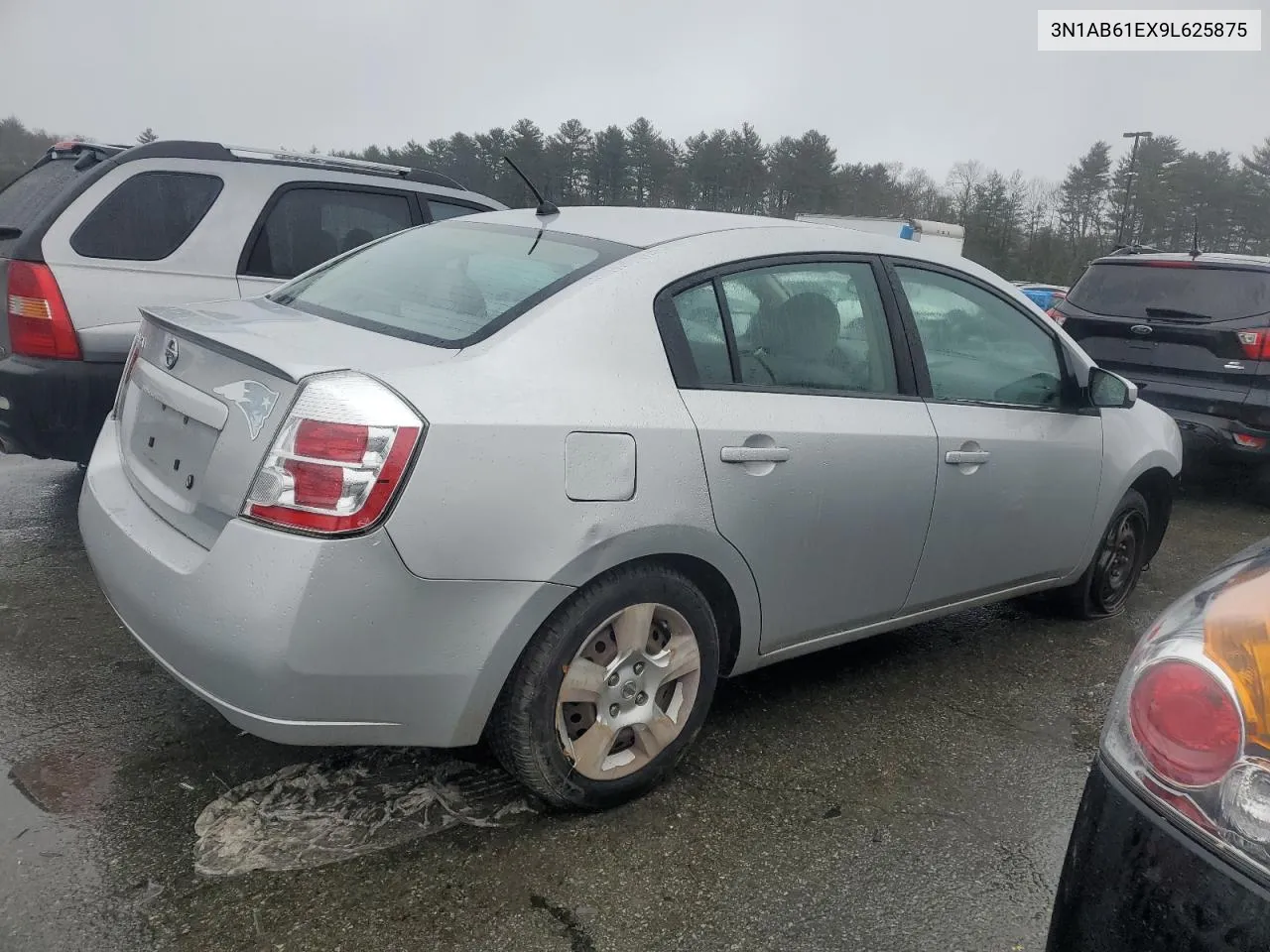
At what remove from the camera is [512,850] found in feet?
8.10

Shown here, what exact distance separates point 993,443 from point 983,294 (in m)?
0.63

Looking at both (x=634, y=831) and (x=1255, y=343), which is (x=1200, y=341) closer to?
(x=1255, y=343)

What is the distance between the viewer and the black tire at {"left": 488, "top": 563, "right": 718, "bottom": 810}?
7.88ft

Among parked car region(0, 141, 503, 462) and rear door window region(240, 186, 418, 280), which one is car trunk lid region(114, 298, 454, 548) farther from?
rear door window region(240, 186, 418, 280)

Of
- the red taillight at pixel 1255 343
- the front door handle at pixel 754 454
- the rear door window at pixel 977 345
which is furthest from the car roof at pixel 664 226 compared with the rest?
the red taillight at pixel 1255 343

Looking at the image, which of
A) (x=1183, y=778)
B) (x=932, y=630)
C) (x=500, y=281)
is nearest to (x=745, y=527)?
(x=500, y=281)

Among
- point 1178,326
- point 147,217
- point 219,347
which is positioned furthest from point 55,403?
point 1178,326

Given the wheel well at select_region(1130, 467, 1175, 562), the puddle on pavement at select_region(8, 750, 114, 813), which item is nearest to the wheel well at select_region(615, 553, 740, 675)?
the puddle on pavement at select_region(8, 750, 114, 813)

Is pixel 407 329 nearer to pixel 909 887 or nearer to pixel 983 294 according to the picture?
pixel 909 887

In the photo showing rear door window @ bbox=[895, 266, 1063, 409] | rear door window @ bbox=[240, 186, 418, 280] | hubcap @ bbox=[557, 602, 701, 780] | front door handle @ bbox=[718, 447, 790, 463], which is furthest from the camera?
rear door window @ bbox=[240, 186, 418, 280]

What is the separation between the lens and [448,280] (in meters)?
2.90

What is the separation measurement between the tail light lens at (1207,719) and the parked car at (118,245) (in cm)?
408

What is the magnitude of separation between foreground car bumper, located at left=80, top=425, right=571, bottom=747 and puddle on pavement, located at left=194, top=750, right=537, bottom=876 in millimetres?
343

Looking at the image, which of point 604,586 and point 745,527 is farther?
point 745,527
